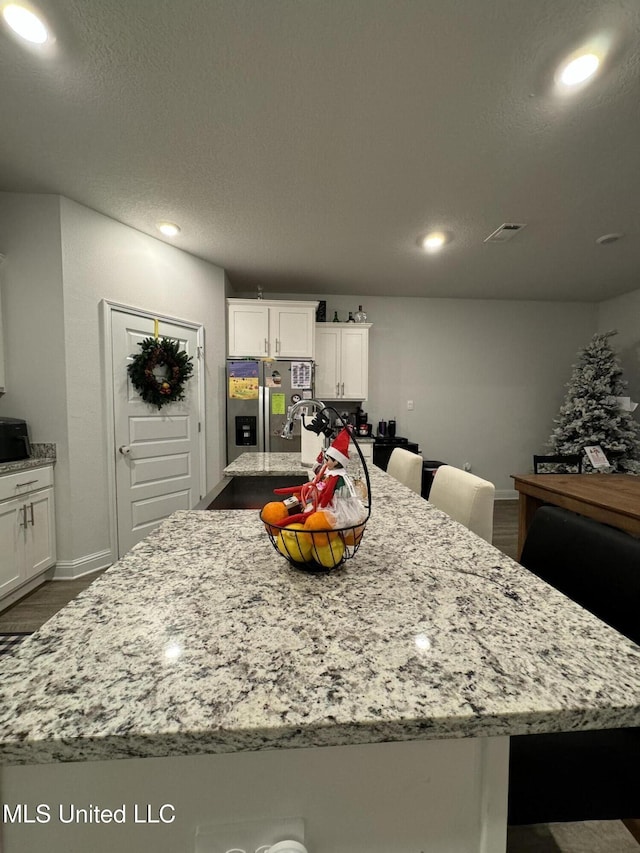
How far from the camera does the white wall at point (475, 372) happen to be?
4.66 meters

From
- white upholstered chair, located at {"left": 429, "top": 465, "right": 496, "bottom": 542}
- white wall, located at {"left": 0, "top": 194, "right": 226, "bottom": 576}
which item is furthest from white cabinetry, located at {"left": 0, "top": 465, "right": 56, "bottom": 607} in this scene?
white upholstered chair, located at {"left": 429, "top": 465, "right": 496, "bottom": 542}

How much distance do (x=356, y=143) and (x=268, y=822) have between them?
2586 millimetres

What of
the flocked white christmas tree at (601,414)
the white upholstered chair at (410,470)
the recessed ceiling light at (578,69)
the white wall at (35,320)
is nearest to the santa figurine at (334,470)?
the white upholstered chair at (410,470)

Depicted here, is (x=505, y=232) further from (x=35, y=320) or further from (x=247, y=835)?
(x=35, y=320)

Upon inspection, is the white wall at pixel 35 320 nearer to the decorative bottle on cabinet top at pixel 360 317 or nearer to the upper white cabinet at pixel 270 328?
the upper white cabinet at pixel 270 328

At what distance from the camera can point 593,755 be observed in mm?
695

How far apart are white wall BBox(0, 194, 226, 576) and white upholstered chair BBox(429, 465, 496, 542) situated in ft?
8.68

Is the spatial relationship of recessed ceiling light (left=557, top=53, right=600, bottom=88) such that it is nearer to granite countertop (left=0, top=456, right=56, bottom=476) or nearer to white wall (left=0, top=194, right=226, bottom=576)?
white wall (left=0, top=194, right=226, bottom=576)

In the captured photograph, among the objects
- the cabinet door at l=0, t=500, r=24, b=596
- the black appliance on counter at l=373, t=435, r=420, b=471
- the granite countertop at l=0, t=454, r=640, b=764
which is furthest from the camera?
the black appliance on counter at l=373, t=435, r=420, b=471

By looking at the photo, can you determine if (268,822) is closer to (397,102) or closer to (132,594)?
(132,594)

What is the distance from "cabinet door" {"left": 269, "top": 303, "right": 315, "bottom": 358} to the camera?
3.85 m

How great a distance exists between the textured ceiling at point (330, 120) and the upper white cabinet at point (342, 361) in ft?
4.10

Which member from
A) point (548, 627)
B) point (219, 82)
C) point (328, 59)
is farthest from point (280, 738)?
point (219, 82)

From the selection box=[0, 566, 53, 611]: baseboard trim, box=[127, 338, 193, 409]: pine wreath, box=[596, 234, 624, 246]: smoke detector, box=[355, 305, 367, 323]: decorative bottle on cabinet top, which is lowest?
box=[0, 566, 53, 611]: baseboard trim
